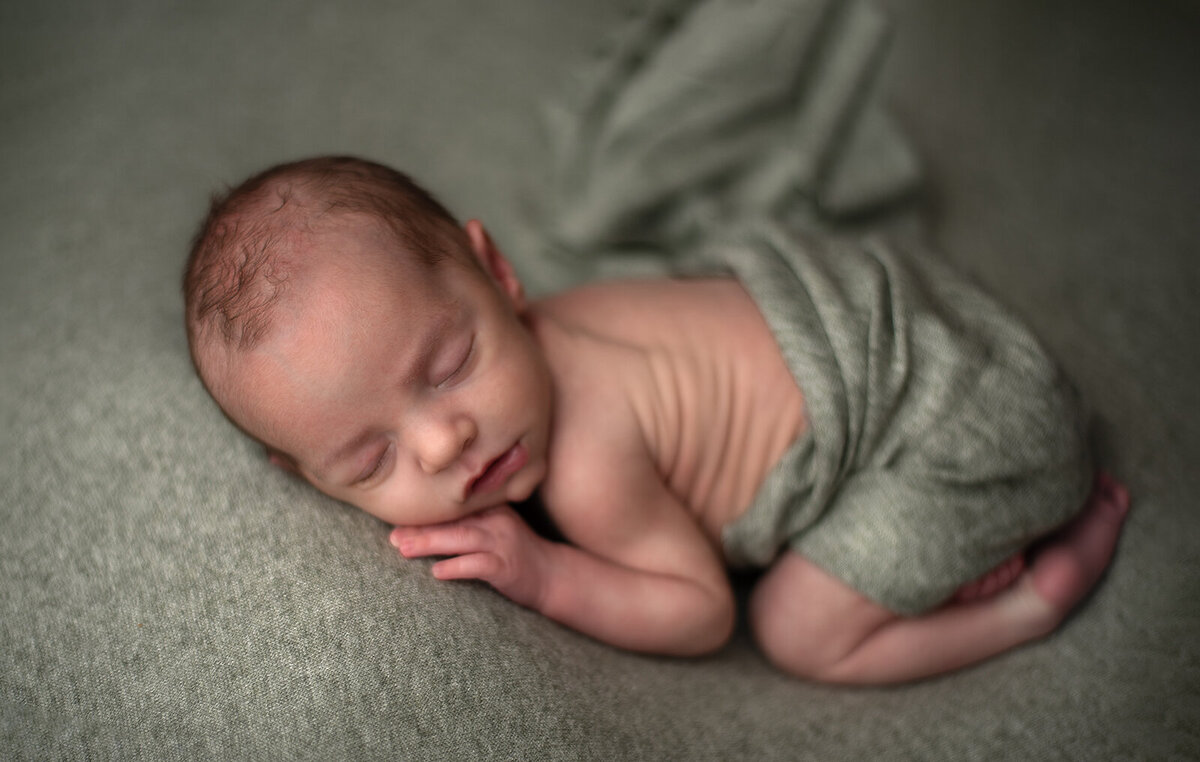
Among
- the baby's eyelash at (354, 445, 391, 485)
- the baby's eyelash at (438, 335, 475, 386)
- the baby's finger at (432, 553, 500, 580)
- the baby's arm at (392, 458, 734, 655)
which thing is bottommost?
the baby's arm at (392, 458, 734, 655)

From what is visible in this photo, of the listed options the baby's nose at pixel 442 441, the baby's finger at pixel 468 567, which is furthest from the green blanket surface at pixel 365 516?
the baby's nose at pixel 442 441

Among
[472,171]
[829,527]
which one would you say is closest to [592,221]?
[472,171]

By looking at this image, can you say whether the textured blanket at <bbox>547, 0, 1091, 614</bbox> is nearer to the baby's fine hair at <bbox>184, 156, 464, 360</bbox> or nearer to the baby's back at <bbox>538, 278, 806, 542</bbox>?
the baby's back at <bbox>538, 278, 806, 542</bbox>

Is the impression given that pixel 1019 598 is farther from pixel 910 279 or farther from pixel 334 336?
pixel 334 336

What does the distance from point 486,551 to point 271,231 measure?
40cm

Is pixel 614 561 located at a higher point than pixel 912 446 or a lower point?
lower

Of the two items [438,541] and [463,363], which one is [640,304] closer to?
[463,363]

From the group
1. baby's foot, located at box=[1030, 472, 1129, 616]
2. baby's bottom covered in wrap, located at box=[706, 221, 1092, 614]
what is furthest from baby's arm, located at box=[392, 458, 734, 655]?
baby's foot, located at box=[1030, 472, 1129, 616]

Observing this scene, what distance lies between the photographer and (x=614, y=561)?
1.09 m

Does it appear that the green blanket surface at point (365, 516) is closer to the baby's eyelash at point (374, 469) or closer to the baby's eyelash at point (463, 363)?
the baby's eyelash at point (374, 469)

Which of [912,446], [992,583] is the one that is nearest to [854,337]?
[912,446]

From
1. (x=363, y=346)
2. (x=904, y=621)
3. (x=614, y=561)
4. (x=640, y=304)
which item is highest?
(x=363, y=346)

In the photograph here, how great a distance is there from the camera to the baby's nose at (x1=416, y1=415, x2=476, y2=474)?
886 millimetres

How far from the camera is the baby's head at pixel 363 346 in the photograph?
0.86 m
